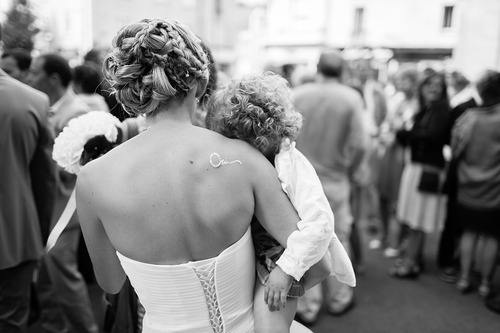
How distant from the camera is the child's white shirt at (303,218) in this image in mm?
1379

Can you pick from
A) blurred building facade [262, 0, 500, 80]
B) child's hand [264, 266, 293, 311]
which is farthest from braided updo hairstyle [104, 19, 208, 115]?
blurred building facade [262, 0, 500, 80]

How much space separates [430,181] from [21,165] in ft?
11.7

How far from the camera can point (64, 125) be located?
3225 millimetres

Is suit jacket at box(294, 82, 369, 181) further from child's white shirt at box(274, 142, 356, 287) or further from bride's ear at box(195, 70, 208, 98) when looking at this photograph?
bride's ear at box(195, 70, 208, 98)

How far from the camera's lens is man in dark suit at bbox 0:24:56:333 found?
7.91 feet

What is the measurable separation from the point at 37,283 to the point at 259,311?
8.72 feet

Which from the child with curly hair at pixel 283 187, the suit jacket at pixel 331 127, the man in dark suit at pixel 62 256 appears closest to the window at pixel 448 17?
the suit jacket at pixel 331 127

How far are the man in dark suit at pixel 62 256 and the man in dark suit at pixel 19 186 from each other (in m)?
0.40

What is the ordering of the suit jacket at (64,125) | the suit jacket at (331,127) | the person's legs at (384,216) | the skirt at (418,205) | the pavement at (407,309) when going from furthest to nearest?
the person's legs at (384,216) → the skirt at (418,205) → the suit jacket at (331,127) → the pavement at (407,309) → the suit jacket at (64,125)

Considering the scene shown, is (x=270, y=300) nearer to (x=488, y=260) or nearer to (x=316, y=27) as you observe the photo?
(x=488, y=260)

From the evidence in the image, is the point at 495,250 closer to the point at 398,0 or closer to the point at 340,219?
the point at 340,219

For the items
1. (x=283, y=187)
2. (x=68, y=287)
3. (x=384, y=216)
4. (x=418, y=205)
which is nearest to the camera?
(x=283, y=187)

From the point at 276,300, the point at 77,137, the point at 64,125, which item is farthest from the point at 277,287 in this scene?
the point at 64,125

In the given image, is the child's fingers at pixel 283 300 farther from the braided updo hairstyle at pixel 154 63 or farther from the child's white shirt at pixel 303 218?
the braided updo hairstyle at pixel 154 63
